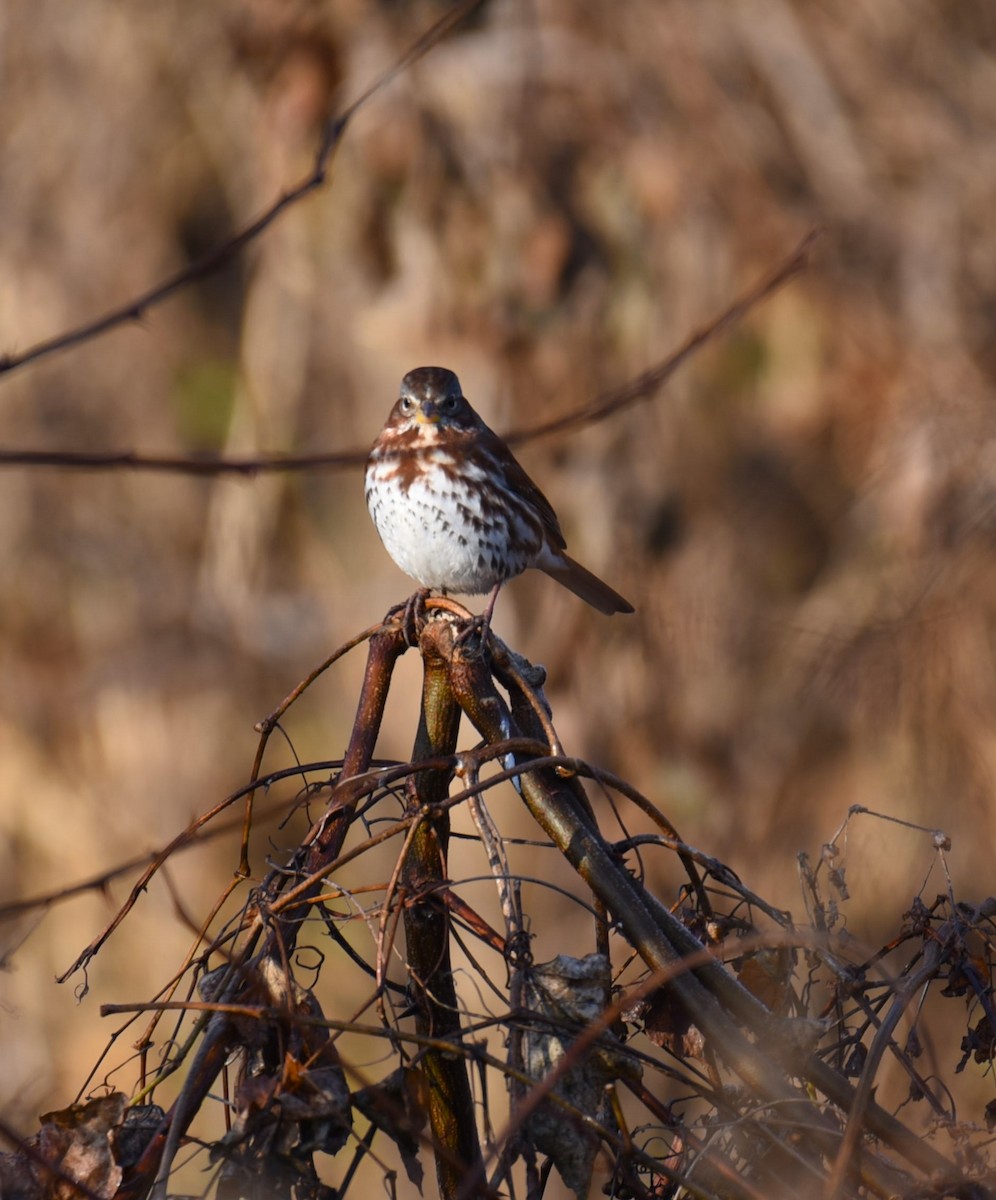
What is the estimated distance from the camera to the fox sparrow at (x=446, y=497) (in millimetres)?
3648

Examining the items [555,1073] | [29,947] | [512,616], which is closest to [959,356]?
[512,616]

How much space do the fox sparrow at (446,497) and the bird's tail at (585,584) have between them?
236 mm

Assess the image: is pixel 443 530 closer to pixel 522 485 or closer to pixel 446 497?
pixel 446 497

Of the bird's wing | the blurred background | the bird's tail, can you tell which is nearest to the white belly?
the bird's wing

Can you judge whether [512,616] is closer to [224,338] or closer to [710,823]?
[710,823]

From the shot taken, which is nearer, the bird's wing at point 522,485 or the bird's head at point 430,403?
the bird's head at point 430,403

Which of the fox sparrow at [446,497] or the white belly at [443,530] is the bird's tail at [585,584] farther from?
the white belly at [443,530]

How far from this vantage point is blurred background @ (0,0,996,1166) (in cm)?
583

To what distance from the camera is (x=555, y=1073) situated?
1.28m

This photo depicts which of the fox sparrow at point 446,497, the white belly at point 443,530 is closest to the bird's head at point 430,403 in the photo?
the fox sparrow at point 446,497

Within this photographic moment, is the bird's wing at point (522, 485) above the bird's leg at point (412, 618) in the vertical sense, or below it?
above

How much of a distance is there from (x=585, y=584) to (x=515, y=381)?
91.6 inches

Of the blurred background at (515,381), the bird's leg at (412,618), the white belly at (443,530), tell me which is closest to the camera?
the bird's leg at (412,618)

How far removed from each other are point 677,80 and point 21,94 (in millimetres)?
2932
